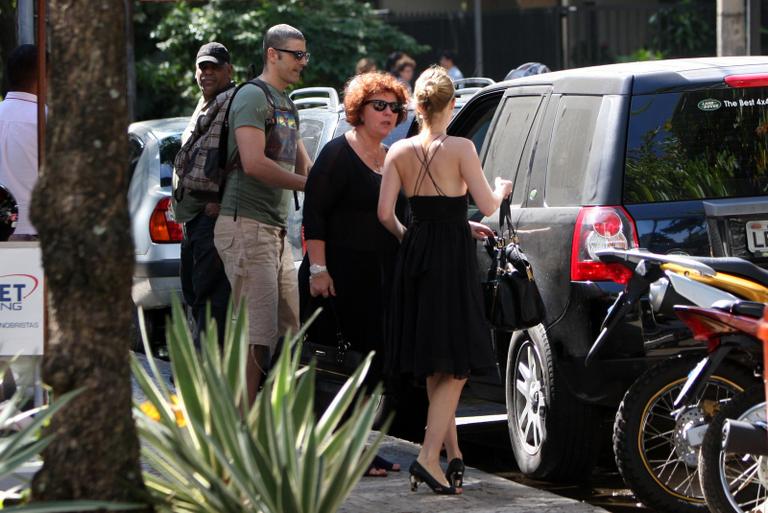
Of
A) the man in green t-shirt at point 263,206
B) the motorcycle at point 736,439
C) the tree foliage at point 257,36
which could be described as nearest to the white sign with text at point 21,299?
the man in green t-shirt at point 263,206

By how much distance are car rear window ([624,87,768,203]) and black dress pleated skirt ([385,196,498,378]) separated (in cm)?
74

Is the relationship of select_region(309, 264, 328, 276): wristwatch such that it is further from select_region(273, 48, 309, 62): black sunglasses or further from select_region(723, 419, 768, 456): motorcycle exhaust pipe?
select_region(723, 419, 768, 456): motorcycle exhaust pipe

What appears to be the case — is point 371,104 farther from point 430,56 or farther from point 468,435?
point 430,56

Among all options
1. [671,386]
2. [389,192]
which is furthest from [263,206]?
[671,386]

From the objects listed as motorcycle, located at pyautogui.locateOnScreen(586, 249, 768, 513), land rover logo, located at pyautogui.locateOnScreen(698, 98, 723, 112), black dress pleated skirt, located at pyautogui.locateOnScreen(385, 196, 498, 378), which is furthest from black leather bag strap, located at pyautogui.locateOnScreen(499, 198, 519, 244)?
land rover logo, located at pyautogui.locateOnScreen(698, 98, 723, 112)

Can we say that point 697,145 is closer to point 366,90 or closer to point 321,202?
point 366,90

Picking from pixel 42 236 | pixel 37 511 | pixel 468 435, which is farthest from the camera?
pixel 468 435

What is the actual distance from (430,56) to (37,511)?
22.4m

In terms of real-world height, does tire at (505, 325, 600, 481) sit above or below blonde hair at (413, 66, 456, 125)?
below

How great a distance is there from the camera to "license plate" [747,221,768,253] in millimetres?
6320

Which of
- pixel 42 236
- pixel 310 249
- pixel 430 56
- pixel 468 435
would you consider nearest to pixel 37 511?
pixel 42 236

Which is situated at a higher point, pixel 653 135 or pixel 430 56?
pixel 430 56

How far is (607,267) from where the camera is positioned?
20.4 ft

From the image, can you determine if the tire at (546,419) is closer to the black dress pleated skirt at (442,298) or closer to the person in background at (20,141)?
the black dress pleated skirt at (442,298)
